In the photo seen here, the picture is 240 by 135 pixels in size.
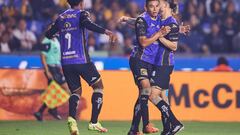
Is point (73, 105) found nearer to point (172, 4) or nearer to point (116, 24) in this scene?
point (172, 4)

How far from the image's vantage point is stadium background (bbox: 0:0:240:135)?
18422mm

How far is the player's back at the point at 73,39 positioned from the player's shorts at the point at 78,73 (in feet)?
0.27

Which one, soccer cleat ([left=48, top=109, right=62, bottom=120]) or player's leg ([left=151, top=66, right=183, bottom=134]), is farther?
soccer cleat ([left=48, top=109, right=62, bottom=120])

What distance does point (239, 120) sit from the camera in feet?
60.4

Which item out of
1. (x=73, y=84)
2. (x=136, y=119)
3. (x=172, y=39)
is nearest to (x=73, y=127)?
(x=73, y=84)

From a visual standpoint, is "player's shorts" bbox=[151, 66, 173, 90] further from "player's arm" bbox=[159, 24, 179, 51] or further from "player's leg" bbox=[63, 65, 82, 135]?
"player's leg" bbox=[63, 65, 82, 135]

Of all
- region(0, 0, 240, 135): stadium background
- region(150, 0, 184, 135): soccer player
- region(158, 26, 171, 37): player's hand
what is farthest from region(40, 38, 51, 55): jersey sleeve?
region(158, 26, 171, 37): player's hand

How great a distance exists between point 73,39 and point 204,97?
19.2 feet

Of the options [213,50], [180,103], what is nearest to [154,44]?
[180,103]

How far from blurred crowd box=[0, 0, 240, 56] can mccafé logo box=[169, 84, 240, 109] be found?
4.49m

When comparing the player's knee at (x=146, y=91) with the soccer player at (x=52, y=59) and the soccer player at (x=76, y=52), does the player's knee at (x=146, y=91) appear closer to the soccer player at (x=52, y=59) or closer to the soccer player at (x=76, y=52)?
the soccer player at (x=76, y=52)

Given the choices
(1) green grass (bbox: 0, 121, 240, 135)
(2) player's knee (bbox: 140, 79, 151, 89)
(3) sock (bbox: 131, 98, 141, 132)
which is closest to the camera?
(2) player's knee (bbox: 140, 79, 151, 89)

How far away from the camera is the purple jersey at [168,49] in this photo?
13297 mm

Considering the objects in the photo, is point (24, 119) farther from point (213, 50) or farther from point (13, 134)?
point (213, 50)
